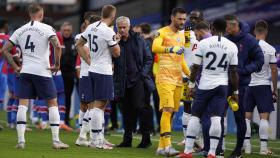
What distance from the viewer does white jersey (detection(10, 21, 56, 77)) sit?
12898 mm

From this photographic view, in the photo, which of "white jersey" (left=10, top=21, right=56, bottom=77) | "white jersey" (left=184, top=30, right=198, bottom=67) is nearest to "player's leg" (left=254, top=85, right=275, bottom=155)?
"white jersey" (left=184, top=30, right=198, bottom=67)

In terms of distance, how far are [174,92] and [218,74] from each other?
4.47 ft

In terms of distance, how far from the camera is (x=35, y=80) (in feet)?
42.5

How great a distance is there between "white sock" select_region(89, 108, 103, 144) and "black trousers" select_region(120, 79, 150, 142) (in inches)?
33.2

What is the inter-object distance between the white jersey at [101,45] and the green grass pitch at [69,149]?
1.27 m

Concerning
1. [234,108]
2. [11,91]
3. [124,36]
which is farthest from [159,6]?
[234,108]

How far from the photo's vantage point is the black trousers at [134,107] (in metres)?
14.2

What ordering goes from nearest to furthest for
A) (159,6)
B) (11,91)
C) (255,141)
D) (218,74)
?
(218,74)
(255,141)
(11,91)
(159,6)

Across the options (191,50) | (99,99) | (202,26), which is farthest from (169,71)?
(191,50)

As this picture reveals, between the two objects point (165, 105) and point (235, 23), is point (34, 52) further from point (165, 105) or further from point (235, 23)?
point (235, 23)

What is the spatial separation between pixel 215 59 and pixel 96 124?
2.56 metres

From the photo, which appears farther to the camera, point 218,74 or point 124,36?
point 124,36

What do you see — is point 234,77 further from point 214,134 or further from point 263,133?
point 263,133

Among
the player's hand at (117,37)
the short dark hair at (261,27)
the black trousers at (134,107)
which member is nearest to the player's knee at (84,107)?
the black trousers at (134,107)
